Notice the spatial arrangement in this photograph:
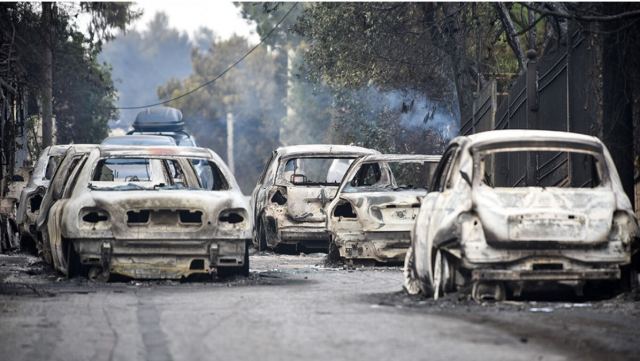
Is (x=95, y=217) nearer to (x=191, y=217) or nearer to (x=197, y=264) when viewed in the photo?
(x=191, y=217)

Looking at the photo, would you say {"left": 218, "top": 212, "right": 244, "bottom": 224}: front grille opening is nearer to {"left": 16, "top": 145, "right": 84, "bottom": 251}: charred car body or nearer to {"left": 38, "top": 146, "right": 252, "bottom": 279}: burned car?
{"left": 38, "top": 146, "right": 252, "bottom": 279}: burned car

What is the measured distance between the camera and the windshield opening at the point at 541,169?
1710cm

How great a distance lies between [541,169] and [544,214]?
8.45 metres

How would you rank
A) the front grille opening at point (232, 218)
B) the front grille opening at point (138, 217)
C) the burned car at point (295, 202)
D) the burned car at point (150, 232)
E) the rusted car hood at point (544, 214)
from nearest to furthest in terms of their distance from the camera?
the rusted car hood at point (544, 214) < the burned car at point (150, 232) < the front grille opening at point (138, 217) < the front grille opening at point (232, 218) < the burned car at point (295, 202)

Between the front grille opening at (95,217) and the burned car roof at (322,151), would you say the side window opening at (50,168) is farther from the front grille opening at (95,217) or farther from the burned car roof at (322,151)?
the front grille opening at (95,217)

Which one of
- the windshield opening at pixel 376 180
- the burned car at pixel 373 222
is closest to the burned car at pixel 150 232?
the burned car at pixel 373 222

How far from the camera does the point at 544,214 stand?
1138 cm

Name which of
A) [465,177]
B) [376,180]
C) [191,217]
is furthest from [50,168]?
[465,177]

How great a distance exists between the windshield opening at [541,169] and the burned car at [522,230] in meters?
1.83

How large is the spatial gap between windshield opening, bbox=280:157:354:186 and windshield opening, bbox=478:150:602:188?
2.44 meters

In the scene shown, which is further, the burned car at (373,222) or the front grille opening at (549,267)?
the burned car at (373,222)

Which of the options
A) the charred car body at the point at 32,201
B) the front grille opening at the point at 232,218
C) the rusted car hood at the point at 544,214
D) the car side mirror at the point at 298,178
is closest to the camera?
the rusted car hood at the point at 544,214

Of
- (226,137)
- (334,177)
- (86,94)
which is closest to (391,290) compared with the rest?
(334,177)

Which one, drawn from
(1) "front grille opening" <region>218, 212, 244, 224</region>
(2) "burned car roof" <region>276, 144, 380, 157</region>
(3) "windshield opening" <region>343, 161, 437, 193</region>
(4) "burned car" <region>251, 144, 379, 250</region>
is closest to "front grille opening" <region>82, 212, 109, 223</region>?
(1) "front grille opening" <region>218, 212, 244, 224</region>
